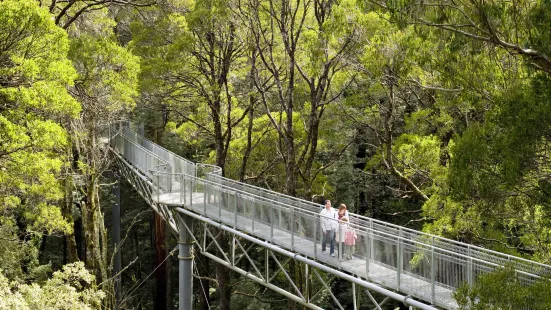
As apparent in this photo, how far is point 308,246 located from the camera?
12867mm

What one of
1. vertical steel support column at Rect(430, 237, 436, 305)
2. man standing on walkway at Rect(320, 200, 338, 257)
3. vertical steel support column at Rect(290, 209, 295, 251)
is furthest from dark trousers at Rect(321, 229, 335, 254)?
vertical steel support column at Rect(430, 237, 436, 305)

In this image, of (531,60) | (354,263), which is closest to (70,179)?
(354,263)

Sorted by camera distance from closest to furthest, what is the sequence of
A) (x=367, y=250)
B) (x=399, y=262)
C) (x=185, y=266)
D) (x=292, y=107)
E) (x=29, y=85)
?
1. (x=399, y=262)
2. (x=367, y=250)
3. (x=29, y=85)
4. (x=185, y=266)
5. (x=292, y=107)

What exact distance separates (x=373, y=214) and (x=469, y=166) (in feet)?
66.7

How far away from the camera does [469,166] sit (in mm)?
8727

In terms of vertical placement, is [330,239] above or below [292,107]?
below

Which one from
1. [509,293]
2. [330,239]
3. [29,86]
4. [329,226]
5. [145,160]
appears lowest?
[330,239]

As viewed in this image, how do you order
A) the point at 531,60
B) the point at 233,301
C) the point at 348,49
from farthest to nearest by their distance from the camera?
the point at 233,301 < the point at 348,49 < the point at 531,60

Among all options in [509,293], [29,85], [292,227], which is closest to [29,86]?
[29,85]

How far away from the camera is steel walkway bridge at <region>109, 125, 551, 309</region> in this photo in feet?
31.9

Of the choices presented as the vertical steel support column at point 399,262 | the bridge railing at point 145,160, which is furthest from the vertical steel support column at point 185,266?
the vertical steel support column at point 399,262

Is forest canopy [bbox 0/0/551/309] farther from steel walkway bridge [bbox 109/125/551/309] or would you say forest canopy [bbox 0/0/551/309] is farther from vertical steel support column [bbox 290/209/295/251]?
vertical steel support column [bbox 290/209/295/251]

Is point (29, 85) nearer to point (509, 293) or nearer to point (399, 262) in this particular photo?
point (399, 262)

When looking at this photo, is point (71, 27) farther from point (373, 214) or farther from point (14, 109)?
point (373, 214)
